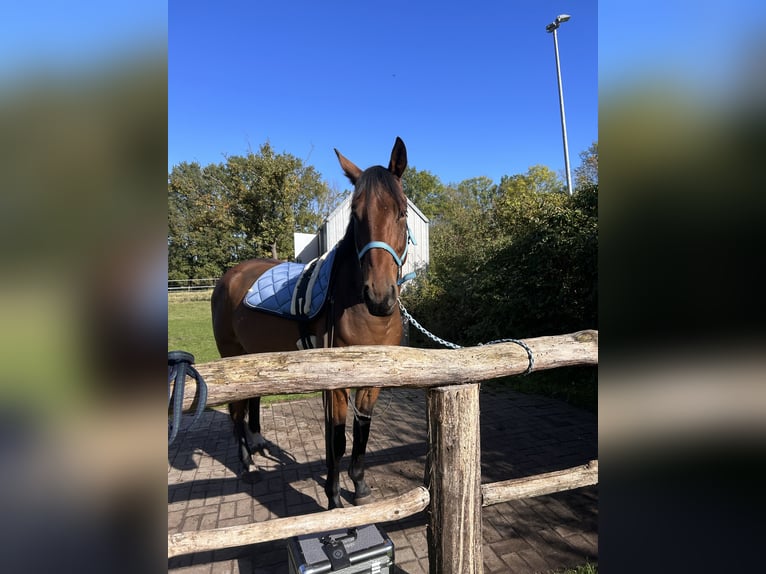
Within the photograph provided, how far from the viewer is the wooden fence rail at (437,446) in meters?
1.58

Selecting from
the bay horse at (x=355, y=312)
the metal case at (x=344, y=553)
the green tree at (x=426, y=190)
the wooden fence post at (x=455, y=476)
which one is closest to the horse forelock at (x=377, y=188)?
the bay horse at (x=355, y=312)

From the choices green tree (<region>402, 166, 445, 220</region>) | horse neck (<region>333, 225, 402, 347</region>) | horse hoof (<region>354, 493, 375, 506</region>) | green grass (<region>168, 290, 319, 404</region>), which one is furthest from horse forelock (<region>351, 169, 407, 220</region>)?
green tree (<region>402, 166, 445, 220</region>)

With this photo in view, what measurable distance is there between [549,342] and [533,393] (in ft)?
15.1

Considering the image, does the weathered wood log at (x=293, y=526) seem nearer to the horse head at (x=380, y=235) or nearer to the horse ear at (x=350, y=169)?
the horse head at (x=380, y=235)

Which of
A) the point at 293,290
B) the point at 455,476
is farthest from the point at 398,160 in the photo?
the point at 455,476

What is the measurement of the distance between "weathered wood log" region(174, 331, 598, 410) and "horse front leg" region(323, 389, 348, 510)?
53.2 inches

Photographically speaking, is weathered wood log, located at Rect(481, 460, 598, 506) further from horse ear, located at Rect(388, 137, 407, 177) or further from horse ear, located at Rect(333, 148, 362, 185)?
horse ear, located at Rect(333, 148, 362, 185)

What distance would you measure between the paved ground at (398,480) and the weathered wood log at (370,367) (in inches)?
32.5

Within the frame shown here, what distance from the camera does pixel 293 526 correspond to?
172 cm

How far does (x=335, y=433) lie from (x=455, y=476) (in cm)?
136

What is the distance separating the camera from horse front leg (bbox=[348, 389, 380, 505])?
2.92 m
